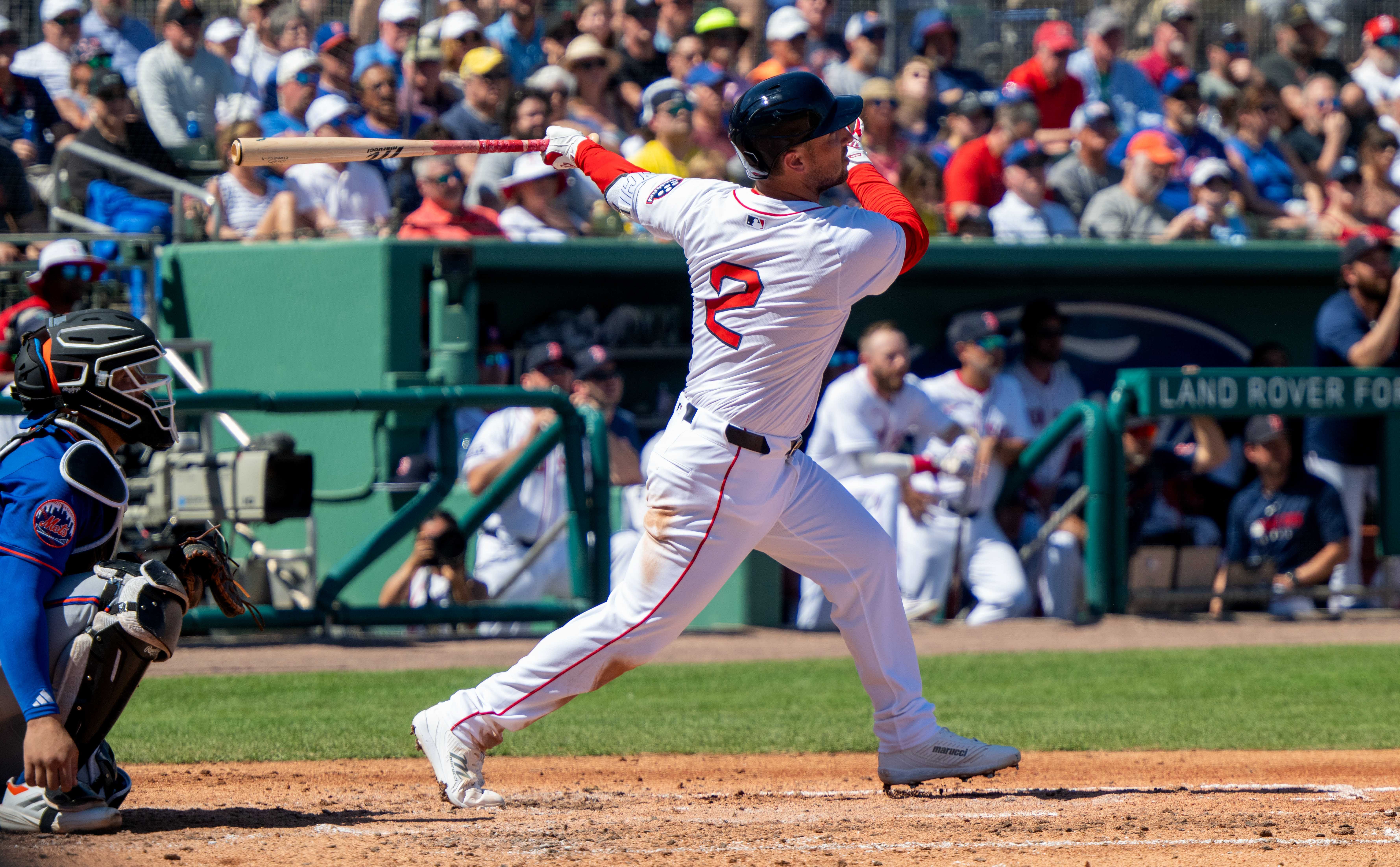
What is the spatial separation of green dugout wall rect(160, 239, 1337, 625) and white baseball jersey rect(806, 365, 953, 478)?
0.66 m

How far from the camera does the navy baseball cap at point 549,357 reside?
8.22 metres

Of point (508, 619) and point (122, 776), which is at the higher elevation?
point (122, 776)

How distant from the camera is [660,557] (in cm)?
389

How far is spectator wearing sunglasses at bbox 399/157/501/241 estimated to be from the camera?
840cm

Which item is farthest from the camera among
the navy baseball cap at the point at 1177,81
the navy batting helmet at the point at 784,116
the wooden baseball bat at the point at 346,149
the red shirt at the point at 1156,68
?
the red shirt at the point at 1156,68

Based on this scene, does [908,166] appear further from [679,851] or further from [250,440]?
[679,851]

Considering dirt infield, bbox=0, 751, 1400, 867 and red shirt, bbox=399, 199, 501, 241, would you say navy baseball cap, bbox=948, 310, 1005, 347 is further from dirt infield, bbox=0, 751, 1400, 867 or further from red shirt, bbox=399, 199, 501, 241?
dirt infield, bbox=0, 751, 1400, 867

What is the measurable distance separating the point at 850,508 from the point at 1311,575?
5248mm

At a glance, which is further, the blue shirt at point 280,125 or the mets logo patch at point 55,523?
the blue shirt at point 280,125

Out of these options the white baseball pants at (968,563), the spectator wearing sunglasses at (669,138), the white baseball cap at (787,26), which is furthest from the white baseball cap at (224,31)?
the white baseball pants at (968,563)

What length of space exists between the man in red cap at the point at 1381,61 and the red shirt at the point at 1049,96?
2895mm

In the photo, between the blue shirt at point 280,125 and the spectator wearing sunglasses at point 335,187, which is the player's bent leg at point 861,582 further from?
the blue shirt at point 280,125

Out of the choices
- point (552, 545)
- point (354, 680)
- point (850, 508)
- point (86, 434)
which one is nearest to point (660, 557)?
point (850, 508)

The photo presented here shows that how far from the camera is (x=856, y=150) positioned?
13.6 feet
